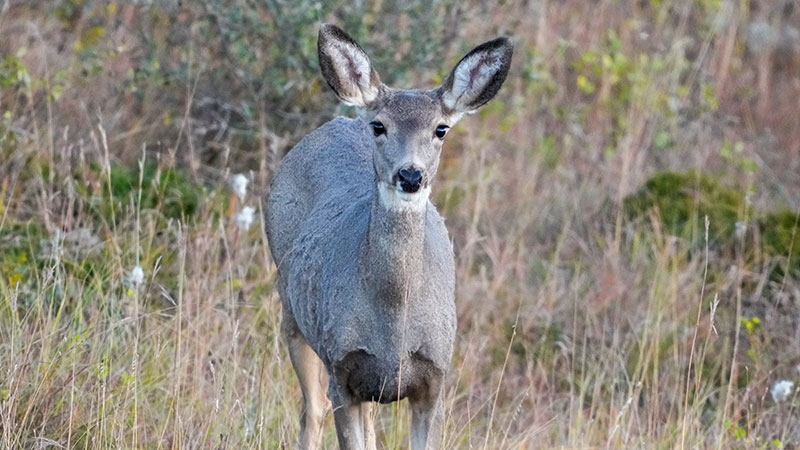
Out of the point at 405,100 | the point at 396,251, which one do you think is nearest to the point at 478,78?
the point at 405,100

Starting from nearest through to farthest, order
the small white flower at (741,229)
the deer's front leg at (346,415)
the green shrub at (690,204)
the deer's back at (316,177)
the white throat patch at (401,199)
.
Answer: the white throat patch at (401,199) < the deer's front leg at (346,415) < the deer's back at (316,177) < the small white flower at (741,229) < the green shrub at (690,204)

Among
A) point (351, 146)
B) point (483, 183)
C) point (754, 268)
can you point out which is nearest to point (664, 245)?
point (754, 268)

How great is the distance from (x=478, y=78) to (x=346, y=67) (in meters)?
0.55

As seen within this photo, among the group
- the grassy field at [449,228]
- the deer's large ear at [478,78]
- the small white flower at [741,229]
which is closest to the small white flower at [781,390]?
the grassy field at [449,228]

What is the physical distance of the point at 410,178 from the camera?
16.3 feet

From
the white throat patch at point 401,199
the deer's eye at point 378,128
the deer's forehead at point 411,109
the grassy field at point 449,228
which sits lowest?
the grassy field at point 449,228

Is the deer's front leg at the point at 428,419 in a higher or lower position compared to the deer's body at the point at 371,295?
lower

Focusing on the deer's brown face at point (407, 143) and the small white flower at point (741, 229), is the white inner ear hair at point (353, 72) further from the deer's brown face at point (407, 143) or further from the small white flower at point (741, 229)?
the small white flower at point (741, 229)

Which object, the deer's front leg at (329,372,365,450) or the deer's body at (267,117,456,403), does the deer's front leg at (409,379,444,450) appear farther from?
the deer's front leg at (329,372,365,450)

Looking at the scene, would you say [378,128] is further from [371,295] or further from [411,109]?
[371,295]

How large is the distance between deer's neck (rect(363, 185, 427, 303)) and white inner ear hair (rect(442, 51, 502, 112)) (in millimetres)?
552

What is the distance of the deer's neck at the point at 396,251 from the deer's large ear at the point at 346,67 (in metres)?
0.54

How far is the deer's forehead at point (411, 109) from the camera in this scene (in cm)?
526

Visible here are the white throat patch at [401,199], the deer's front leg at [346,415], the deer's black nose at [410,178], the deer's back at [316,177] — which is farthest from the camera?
the deer's back at [316,177]
